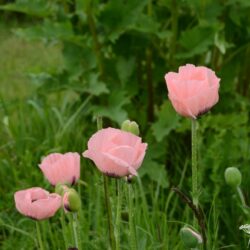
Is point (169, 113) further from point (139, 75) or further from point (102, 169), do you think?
point (102, 169)

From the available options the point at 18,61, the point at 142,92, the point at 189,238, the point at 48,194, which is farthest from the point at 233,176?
the point at 18,61

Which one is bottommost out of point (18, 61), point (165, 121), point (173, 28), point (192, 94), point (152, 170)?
point (18, 61)

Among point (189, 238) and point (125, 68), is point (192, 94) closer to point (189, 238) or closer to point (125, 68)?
point (189, 238)

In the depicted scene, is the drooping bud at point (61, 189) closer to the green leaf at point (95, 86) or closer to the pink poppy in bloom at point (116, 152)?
the pink poppy in bloom at point (116, 152)

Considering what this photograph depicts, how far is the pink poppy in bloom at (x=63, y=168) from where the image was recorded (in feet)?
3.77

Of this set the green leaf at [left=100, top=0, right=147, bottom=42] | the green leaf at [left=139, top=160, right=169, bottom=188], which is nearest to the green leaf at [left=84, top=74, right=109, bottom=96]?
the green leaf at [left=100, top=0, right=147, bottom=42]

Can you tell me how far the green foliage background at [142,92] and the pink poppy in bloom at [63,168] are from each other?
0.67 meters

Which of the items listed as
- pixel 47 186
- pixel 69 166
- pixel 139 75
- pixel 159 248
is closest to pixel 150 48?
pixel 139 75

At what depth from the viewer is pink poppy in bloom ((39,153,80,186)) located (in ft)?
3.77

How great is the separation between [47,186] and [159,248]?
1.92ft

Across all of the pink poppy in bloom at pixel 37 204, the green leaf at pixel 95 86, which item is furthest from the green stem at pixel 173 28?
the pink poppy in bloom at pixel 37 204

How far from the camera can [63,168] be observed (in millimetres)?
1152

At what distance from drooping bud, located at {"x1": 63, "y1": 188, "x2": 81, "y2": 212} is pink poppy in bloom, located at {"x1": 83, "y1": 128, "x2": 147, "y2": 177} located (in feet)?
0.19

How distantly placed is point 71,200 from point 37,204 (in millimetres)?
76
